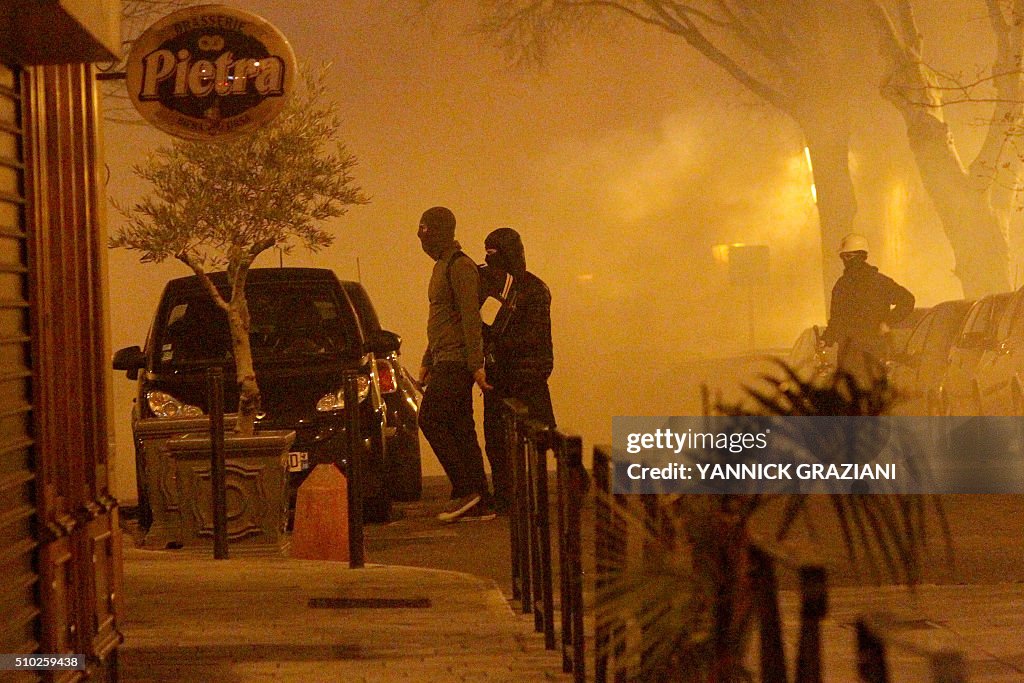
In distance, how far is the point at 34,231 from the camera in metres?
4.21

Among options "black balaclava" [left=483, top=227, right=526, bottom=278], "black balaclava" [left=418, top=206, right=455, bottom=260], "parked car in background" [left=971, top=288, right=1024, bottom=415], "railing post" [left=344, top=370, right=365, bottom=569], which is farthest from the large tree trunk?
"railing post" [left=344, top=370, right=365, bottom=569]

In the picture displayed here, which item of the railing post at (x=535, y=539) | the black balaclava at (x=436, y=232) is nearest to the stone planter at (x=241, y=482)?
the black balaclava at (x=436, y=232)

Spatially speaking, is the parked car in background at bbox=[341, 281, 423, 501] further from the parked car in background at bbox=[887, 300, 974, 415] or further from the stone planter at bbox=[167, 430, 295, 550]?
the parked car in background at bbox=[887, 300, 974, 415]

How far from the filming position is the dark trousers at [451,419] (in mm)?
9094

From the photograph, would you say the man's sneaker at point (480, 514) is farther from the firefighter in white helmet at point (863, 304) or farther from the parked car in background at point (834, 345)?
the firefighter in white helmet at point (863, 304)

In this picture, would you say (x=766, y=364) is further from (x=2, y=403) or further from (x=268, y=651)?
(x=268, y=651)

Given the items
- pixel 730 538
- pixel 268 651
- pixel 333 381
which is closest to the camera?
pixel 730 538

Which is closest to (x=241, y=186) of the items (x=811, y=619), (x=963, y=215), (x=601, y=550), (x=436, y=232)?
(x=436, y=232)

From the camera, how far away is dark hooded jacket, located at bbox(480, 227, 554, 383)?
9109 mm

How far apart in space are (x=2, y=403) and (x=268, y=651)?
164cm

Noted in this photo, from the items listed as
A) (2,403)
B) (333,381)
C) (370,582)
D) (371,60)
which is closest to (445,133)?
(371,60)

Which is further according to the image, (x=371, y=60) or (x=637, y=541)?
(x=371, y=60)

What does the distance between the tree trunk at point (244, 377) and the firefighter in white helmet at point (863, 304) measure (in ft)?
14.5

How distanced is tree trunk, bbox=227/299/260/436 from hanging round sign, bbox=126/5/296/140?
10.7 ft
